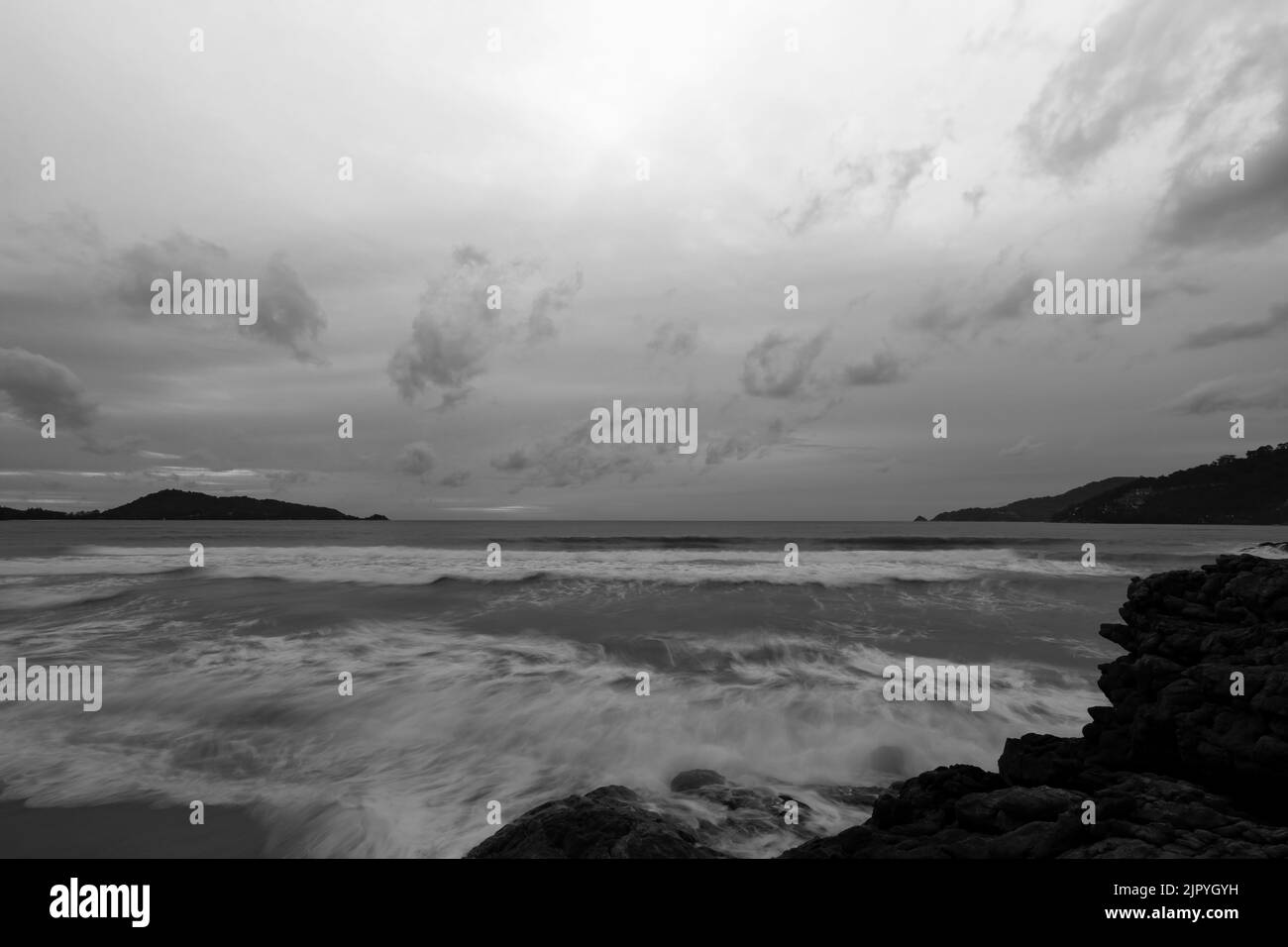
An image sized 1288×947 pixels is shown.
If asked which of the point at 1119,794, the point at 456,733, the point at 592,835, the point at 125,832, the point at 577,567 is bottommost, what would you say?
the point at 577,567

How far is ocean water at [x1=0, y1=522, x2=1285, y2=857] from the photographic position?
892cm

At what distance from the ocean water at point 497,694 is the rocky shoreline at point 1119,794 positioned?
155 centimetres

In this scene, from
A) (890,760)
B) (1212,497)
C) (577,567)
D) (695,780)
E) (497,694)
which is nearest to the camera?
(695,780)

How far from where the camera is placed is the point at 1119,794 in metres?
5.54

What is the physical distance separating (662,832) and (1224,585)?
9.02m

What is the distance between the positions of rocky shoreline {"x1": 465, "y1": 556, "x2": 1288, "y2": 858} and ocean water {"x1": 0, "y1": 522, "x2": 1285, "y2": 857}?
60.9 inches

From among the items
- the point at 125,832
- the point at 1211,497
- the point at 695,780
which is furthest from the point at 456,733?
the point at 1211,497

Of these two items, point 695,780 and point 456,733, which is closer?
point 695,780

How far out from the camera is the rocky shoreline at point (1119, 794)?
4.96 m

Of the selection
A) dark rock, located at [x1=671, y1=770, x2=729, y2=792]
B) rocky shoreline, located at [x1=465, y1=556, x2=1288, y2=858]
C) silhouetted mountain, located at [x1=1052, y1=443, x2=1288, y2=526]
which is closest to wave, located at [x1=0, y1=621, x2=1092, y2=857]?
dark rock, located at [x1=671, y1=770, x2=729, y2=792]

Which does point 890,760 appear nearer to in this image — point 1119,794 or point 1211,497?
point 1119,794

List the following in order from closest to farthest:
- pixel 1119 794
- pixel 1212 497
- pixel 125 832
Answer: pixel 1119 794 < pixel 125 832 < pixel 1212 497

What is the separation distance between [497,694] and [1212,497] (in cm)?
19833
